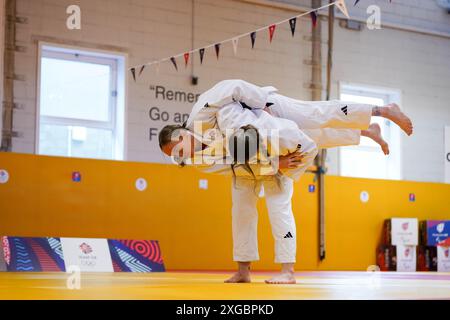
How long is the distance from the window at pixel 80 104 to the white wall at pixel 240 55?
18 centimetres

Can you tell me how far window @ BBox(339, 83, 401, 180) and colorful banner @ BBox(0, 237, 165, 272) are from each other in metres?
4.23

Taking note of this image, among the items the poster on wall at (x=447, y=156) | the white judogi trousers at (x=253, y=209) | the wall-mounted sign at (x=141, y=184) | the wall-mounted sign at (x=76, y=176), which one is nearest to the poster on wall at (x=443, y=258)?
the poster on wall at (x=447, y=156)

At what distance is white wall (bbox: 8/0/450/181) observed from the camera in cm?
781

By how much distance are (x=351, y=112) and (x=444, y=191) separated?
606 cm

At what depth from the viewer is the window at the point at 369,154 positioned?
381 inches

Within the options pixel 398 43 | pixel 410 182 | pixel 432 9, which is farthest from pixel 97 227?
pixel 432 9

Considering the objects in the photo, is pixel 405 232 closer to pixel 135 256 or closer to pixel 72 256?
pixel 135 256

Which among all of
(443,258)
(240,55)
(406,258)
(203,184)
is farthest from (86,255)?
(443,258)

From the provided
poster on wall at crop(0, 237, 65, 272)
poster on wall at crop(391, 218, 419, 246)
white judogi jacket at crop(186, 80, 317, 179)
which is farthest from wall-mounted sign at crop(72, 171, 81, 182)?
white judogi jacket at crop(186, 80, 317, 179)

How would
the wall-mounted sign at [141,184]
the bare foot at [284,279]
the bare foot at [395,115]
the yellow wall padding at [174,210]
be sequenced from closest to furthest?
the bare foot at [284,279]
the bare foot at [395,115]
the yellow wall padding at [174,210]
the wall-mounted sign at [141,184]

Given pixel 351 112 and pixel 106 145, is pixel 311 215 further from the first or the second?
pixel 351 112

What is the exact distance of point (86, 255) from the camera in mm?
5762

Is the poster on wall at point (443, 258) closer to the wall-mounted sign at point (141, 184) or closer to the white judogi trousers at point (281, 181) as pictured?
the wall-mounted sign at point (141, 184)

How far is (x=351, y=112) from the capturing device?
152 inches
